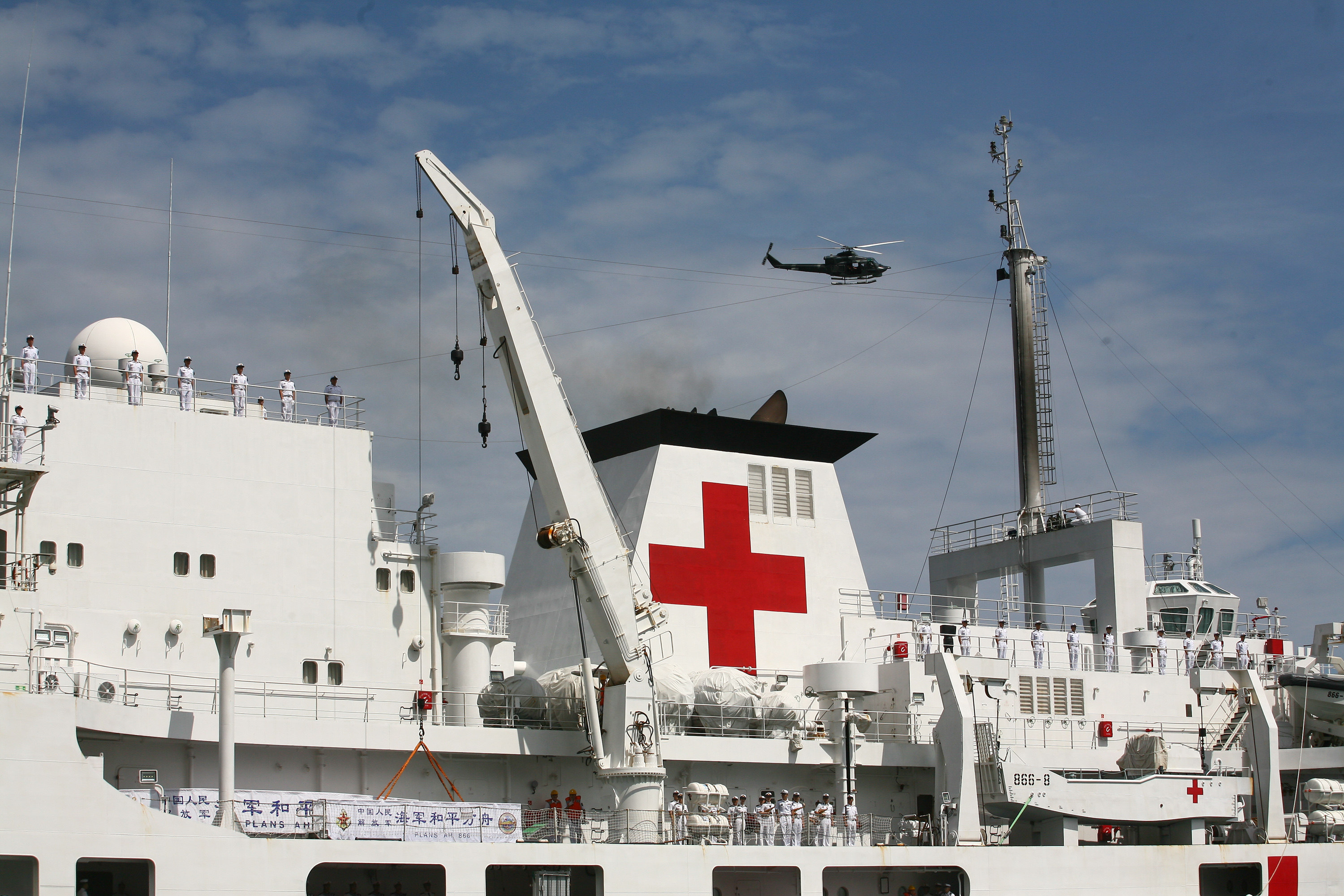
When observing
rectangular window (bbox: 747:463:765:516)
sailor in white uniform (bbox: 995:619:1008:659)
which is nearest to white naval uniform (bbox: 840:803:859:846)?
sailor in white uniform (bbox: 995:619:1008:659)

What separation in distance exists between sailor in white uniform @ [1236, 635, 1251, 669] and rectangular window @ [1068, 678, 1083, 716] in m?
4.63

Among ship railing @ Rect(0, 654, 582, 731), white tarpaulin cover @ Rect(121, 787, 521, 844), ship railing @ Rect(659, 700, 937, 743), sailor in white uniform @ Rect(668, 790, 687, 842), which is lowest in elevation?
sailor in white uniform @ Rect(668, 790, 687, 842)

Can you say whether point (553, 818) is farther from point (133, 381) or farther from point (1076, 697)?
point (1076, 697)

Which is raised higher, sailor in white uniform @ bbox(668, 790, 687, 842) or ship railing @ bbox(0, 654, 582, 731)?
ship railing @ bbox(0, 654, 582, 731)

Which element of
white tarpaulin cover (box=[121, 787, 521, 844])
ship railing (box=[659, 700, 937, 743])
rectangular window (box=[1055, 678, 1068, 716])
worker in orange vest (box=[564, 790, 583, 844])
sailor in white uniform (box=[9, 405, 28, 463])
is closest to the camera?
white tarpaulin cover (box=[121, 787, 521, 844])

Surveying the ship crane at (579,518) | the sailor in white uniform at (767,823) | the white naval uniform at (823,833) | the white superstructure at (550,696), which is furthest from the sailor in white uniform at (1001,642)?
the ship crane at (579,518)

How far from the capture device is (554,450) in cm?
1859

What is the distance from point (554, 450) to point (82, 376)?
6.11 meters

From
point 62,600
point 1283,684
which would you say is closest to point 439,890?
point 62,600

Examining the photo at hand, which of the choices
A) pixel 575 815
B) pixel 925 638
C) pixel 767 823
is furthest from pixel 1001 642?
pixel 575 815

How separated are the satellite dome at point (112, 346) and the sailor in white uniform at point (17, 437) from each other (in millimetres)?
1607

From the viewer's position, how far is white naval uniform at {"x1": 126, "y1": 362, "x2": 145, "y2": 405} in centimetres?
1811

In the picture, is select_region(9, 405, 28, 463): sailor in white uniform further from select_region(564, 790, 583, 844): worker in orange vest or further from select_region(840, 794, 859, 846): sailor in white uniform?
select_region(840, 794, 859, 846): sailor in white uniform

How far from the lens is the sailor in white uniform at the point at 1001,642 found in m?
23.8
